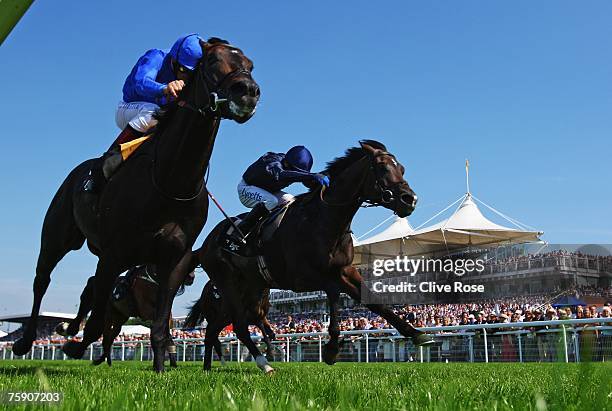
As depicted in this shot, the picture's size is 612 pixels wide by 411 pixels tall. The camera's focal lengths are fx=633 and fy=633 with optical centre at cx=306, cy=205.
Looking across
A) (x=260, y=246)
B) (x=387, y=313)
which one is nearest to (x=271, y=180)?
(x=260, y=246)

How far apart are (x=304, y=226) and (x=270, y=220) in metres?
0.87

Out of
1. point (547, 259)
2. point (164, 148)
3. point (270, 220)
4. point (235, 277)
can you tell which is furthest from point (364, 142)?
point (547, 259)

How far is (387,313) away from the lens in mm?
7648

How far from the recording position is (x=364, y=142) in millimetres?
8727

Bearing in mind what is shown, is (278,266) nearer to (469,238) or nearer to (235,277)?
(235,277)

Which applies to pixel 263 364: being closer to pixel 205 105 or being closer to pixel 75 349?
pixel 75 349

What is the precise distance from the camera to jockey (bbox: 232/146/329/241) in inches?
359

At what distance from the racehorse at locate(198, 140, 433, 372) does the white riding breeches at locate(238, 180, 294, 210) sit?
1.84 ft

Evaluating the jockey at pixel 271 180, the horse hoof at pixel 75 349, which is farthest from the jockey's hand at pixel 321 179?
the horse hoof at pixel 75 349

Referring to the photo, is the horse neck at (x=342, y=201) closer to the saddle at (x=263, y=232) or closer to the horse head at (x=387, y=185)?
the horse head at (x=387, y=185)

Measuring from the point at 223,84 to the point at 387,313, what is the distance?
3.90 meters

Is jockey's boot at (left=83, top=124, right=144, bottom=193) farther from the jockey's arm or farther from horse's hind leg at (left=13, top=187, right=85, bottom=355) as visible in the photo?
the jockey's arm

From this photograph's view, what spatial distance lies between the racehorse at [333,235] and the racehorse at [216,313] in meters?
1.17

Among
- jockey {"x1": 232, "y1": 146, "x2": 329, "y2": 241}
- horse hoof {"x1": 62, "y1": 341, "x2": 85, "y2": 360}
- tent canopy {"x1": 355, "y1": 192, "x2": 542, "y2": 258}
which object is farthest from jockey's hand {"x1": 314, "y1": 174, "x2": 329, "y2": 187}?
tent canopy {"x1": 355, "y1": 192, "x2": 542, "y2": 258}
